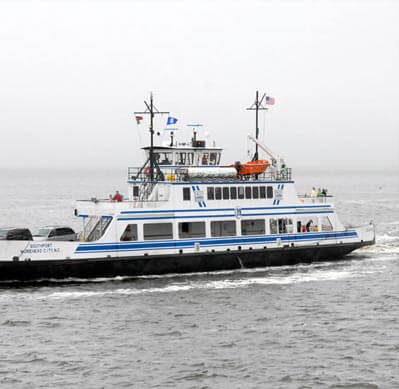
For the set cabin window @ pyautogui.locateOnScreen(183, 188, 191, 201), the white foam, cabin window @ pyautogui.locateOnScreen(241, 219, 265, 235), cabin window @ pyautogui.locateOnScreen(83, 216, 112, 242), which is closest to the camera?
cabin window @ pyautogui.locateOnScreen(83, 216, 112, 242)

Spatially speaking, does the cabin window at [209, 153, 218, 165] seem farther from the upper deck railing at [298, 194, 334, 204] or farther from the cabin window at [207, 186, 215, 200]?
the upper deck railing at [298, 194, 334, 204]

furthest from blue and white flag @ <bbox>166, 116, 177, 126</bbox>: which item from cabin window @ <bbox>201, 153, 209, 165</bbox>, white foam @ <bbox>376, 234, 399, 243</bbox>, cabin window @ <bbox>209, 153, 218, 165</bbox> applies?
white foam @ <bbox>376, 234, 399, 243</bbox>

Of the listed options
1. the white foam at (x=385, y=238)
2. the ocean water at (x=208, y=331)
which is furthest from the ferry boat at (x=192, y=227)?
the white foam at (x=385, y=238)

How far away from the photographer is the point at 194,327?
2509 centimetres

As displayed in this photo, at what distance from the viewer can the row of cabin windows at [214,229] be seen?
34094mm

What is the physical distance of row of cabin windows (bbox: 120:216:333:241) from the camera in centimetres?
3409

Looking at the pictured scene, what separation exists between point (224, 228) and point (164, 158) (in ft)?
18.3

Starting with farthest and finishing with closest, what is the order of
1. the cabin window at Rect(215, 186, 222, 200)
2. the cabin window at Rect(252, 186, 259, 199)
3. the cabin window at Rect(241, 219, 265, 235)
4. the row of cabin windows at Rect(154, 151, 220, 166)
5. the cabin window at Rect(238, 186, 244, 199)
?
1. the row of cabin windows at Rect(154, 151, 220, 166)
2. the cabin window at Rect(241, 219, 265, 235)
3. the cabin window at Rect(252, 186, 259, 199)
4. the cabin window at Rect(238, 186, 244, 199)
5. the cabin window at Rect(215, 186, 222, 200)

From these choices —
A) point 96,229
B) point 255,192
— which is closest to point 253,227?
point 255,192

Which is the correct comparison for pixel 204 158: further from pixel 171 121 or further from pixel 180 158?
pixel 171 121

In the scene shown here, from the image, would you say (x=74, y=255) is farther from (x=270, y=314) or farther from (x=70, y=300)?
(x=270, y=314)

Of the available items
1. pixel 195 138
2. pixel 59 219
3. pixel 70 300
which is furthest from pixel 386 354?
pixel 59 219

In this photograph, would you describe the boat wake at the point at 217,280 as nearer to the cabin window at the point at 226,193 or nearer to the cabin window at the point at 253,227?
the cabin window at the point at 253,227

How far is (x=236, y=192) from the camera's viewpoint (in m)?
35.7
